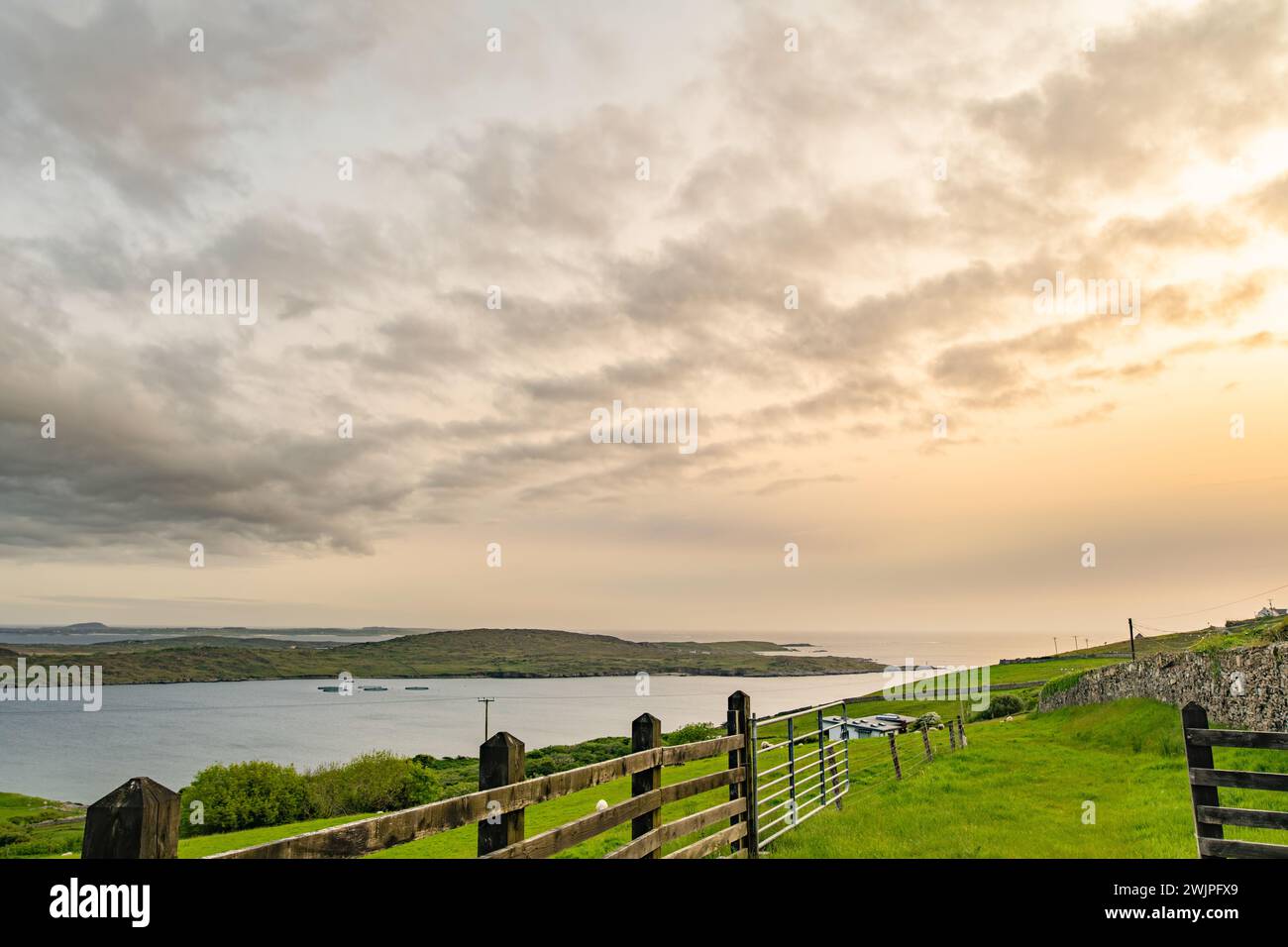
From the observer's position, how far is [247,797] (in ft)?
217

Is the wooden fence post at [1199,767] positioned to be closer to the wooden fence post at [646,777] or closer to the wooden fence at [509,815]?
the wooden fence at [509,815]

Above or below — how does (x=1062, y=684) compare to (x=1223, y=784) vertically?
below

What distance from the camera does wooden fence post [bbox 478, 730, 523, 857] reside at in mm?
4477

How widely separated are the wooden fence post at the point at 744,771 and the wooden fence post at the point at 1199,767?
4347 mm

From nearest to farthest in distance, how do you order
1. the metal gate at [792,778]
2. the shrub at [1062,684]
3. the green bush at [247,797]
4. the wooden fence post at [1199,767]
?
1. the wooden fence post at [1199,767]
2. the metal gate at [792,778]
3. the shrub at [1062,684]
4. the green bush at [247,797]

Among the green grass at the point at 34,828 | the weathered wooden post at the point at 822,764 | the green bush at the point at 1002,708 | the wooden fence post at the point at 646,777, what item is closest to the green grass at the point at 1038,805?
the weathered wooden post at the point at 822,764

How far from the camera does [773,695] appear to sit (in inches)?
7308

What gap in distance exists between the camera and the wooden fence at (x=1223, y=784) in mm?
7234

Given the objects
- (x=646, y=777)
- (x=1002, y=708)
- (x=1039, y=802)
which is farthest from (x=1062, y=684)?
(x=646, y=777)

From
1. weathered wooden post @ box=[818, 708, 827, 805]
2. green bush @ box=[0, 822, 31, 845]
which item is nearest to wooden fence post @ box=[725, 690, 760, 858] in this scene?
weathered wooden post @ box=[818, 708, 827, 805]

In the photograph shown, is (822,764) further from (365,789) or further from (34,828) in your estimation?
(34,828)

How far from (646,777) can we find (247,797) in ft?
237
